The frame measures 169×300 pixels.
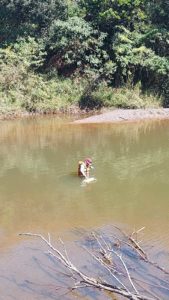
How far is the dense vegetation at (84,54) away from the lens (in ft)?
83.9

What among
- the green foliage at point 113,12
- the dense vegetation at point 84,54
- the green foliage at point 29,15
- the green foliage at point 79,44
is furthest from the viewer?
the green foliage at point 29,15

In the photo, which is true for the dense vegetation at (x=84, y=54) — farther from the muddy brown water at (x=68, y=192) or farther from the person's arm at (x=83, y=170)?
the person's arm at (x=83, y=170)

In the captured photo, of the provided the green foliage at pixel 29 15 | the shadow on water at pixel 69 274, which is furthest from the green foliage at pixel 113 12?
the shadow on water at pixel 69 274

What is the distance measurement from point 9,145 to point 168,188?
25.3 ft

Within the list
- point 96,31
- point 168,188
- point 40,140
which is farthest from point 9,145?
point 96,31

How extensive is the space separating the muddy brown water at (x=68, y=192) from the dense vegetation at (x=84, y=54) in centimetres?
543

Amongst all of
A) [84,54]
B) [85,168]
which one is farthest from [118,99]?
[85,168]

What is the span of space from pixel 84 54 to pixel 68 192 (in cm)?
1568

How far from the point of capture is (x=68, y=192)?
41.3 feet

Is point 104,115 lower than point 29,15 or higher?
lower

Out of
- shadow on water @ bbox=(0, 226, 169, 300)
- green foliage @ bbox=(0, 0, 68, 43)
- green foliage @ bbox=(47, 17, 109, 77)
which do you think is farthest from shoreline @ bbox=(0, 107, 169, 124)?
shadow on water @ bbox=(0, 226, 169, 300)

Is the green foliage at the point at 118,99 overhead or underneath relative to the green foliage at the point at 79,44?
underneath

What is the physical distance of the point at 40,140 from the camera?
19.2m

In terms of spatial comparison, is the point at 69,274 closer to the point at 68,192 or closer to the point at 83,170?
the point at 68,192
